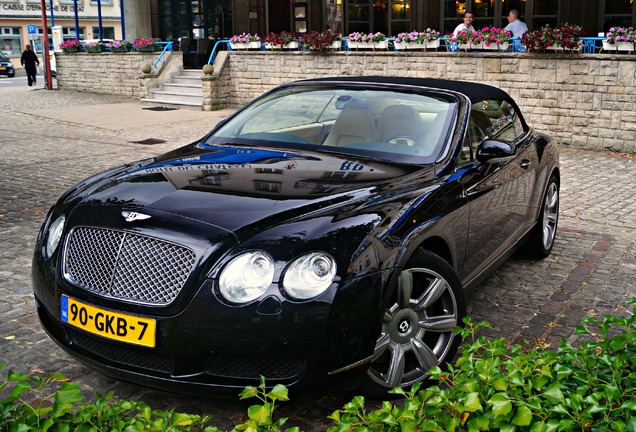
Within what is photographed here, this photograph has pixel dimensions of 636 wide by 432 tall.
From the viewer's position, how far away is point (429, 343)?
380 centimetres

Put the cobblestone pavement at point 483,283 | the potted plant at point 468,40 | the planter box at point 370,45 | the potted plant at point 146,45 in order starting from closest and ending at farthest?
the cobblestone pavement at point 483,283
the potted plant at point 468,40
the planter box at point 370,45
the potted plant at point 146,45

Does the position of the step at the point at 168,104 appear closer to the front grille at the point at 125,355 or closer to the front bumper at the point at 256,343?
the front grille at the point at 125,355

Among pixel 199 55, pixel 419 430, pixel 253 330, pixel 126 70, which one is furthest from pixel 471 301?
pixel 126 70

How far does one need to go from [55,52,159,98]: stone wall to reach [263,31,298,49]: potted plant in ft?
17.1

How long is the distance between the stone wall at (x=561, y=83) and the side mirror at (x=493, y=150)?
362 inches

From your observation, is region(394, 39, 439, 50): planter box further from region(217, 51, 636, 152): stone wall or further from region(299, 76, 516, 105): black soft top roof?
region(299, 76, 516, 105): black soft top roof

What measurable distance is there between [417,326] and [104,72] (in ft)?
78.8

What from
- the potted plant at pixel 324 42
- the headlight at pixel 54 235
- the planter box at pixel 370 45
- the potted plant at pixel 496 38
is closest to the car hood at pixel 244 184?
the headlight at pixel 54 235

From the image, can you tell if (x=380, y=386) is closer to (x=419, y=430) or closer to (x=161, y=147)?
(x=419, y=430)

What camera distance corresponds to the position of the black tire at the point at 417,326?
136 inches

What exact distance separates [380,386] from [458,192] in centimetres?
133

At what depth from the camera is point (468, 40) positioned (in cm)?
1489

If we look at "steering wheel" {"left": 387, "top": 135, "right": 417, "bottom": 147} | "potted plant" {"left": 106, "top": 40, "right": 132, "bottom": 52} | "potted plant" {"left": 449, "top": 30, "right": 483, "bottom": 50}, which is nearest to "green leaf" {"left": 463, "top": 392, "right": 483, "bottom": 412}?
"steering wheel" {"left": 387, "top": 135, "right": 417, "bottom": 147}

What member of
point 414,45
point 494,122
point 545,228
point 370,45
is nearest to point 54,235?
point 494,122
